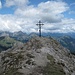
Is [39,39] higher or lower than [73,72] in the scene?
higher

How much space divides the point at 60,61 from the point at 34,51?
9474mm

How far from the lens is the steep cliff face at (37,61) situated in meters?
47.6

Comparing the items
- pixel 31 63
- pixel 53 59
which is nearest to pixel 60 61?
pixel 53 59

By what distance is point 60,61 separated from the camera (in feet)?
182

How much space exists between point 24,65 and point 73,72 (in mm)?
15721

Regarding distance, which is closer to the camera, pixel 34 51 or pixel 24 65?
pixel 24 65

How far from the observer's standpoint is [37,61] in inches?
2057

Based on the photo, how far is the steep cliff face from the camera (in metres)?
47.6

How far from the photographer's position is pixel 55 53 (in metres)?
60.4

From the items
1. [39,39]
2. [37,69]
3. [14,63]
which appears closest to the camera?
[37,69]

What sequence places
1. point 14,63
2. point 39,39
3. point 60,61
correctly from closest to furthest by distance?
point 14,63, point 60,61, point 39,39

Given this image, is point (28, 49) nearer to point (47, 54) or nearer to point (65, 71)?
point (47, 54)

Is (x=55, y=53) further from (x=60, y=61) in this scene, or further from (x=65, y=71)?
(x=65, y=71)

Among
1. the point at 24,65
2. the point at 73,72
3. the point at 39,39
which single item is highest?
the point at 39,39
